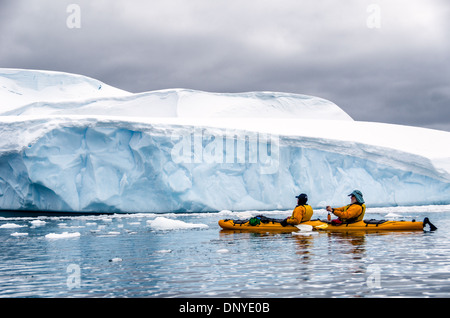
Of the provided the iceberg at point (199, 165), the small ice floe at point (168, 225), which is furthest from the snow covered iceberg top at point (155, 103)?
the small ice floe at point (168, 225)

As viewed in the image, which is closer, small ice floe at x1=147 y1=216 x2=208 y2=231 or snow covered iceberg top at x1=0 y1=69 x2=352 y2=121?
small ice floe at x1=147 y1=216 x2=208 y2=231

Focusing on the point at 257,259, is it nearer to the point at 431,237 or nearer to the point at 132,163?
the point at 431,237

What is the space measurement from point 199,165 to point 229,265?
44.5 feet

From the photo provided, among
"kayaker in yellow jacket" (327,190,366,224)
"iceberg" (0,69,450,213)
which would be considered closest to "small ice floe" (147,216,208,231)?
"kayaker in yellow jacket" (327,190,366,224)

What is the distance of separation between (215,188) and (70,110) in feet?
36.1

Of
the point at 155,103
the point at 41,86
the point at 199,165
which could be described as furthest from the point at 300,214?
the point at 41,86

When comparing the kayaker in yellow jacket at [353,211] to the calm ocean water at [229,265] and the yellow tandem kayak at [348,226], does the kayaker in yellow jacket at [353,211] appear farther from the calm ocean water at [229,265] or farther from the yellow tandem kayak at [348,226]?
the calm ocean water at [229,265]

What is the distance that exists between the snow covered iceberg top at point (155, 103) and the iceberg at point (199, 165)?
5.18 meters

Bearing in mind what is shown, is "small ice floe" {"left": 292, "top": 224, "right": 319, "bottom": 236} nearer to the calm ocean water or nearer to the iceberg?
Result: the calm ocean water

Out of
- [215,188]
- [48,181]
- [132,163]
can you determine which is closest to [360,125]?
[215,188]

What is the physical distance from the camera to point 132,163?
65.3 ft

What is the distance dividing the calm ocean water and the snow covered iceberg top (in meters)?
16.9

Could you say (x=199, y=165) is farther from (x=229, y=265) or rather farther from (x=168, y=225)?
(x=229, y=265)

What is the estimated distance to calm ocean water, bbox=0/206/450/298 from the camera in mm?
4910
